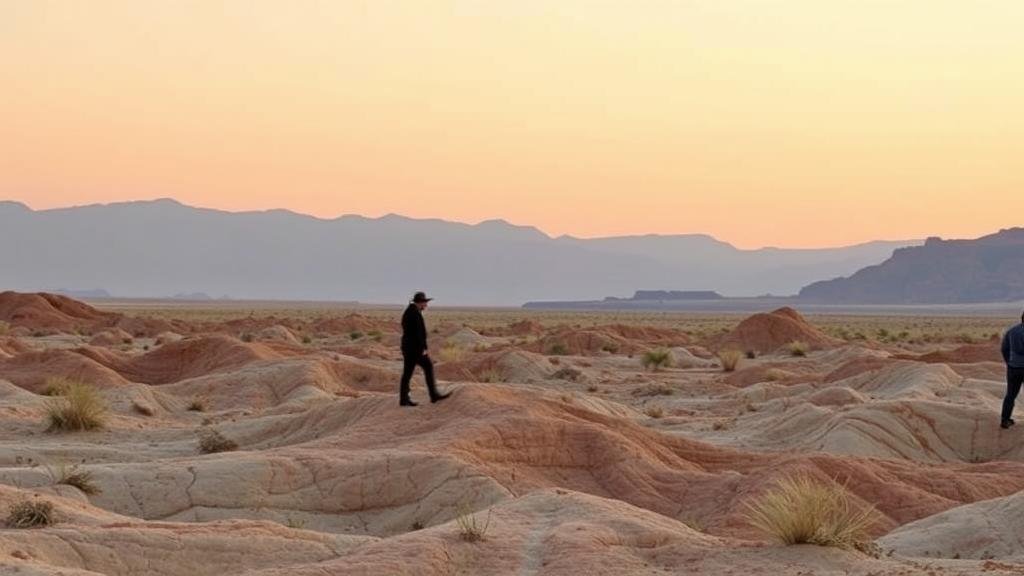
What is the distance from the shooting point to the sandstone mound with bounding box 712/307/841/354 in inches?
2240

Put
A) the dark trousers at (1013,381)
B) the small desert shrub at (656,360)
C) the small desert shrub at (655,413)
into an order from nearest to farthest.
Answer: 1. the dark trousers at (1013,381)
2. the small desert shrub at (655,413)
3. the small desert shrub at (656,360)

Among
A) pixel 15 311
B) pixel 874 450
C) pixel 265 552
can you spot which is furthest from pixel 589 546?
pixel 15 311

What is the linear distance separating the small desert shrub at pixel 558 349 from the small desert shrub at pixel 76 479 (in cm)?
3538

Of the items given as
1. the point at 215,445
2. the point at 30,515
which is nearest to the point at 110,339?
the point at 215,445

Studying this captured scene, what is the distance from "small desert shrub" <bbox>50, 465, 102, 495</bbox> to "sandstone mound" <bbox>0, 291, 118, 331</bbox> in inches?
1950

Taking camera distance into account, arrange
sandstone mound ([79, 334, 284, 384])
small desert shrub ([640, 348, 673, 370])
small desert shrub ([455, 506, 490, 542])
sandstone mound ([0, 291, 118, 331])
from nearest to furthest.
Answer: small desert shrub ([455, 506, 490, 542]), sandstone mound ([79, 334, 284, 384]), small desert shrub ([640, 348, 673, 370]), sandstone mound ([0, 291, 118, 331])

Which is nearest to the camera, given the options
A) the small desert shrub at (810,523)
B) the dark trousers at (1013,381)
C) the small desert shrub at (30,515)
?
the small desert shrub at (810,523)

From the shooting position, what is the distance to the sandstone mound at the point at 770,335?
187 ft

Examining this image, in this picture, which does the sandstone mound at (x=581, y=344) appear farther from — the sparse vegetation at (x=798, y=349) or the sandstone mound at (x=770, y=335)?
the sparse vegetation at (x=798, y=349)

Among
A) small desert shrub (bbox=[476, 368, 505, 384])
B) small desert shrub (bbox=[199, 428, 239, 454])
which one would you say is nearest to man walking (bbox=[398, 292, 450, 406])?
small desert shrub (bbox=[199, 428, 239, 454])

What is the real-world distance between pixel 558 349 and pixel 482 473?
116ft

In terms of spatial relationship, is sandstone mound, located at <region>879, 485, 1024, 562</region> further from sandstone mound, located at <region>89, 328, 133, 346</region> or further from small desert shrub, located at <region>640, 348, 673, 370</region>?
sandstone mound, located at <region>89, 328, 133, 346</region>

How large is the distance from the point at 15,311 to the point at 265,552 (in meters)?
61.1

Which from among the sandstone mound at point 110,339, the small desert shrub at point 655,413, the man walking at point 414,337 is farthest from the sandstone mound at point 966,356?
the sandstone mound at point 110,339
